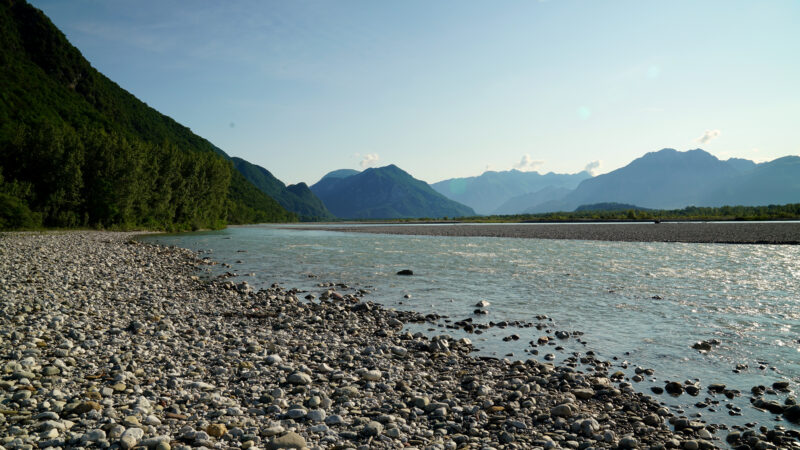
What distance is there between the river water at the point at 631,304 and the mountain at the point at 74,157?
50.2 meters

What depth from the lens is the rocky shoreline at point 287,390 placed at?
263 inches

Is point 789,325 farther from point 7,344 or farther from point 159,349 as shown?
point 7,344

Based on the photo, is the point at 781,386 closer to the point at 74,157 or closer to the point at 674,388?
the point at 674,388

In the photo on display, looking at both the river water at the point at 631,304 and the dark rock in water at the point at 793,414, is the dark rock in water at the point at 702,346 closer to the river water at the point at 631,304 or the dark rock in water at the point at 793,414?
the river water at the point at 631,304

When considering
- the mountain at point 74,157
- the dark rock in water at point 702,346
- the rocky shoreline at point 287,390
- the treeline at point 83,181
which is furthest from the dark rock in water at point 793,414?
the mountain at point 74,157

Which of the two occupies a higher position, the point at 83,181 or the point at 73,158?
the point at 73,158

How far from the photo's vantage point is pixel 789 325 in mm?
14727

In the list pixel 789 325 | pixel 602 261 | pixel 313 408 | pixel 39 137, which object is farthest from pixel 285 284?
pixel 39 137

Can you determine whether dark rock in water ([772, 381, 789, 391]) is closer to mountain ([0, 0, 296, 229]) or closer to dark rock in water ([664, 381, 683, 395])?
dark rock in water ([664, 381, 683, 395])

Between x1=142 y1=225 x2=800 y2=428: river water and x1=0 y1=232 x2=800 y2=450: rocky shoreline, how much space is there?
1587 mm

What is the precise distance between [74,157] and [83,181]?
4873 mm

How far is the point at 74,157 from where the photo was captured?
66250 millimetres

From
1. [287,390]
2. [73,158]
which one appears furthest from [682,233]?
[73,158]

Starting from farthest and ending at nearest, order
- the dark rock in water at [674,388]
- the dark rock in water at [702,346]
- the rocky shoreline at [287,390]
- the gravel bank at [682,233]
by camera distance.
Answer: the gravel bank at [682,233], the dark rock in water at [702,346], the dark rock in water at [674,388], the rocky shoreline at [287,390]
